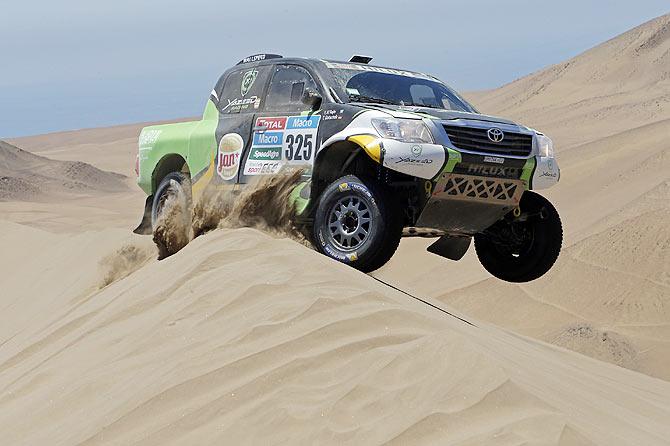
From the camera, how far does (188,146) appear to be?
31.3 ft

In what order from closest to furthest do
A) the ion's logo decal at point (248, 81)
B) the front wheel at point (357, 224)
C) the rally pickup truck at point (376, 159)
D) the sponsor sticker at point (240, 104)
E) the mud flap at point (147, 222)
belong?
the front wheel at point (357, 224)
the rally pickup truck at point (376, 159)
the sponsor sticker at point (240, 104)
the ion's logo decal at point (248, 81)
the mud flap at point (147, 222)

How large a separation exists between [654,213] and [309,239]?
8.77m

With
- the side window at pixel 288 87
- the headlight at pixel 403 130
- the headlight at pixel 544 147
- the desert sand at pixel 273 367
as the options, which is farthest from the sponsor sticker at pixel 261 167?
the headlight at pixel 544 147

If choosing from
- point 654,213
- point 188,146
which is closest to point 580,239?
point 654,213

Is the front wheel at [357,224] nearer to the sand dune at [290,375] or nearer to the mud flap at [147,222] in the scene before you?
the sand dune at [290,375]

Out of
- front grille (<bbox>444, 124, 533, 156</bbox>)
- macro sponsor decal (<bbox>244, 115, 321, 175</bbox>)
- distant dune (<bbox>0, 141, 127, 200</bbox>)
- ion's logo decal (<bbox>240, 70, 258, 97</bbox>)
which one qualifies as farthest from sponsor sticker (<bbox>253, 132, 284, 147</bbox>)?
distant dune (<bbox>0, 141, 127, 200</bbox>)

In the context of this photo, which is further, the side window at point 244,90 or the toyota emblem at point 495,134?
the side window at point 244,90

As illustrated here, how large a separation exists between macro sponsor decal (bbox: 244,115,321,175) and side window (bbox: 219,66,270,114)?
0.32 metres

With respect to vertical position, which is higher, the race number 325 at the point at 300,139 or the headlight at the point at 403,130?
the headlight at the point at 403,130

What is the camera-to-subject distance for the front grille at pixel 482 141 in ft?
24.9

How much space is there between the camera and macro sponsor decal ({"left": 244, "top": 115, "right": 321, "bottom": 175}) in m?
8.17

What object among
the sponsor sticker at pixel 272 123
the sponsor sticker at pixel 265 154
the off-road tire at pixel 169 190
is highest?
the sponsor sticker at pixel 272 123

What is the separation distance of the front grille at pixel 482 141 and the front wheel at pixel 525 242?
2.67ft

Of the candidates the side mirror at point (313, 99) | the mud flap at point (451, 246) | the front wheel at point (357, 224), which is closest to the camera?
the front wheel at point (357, 224)
